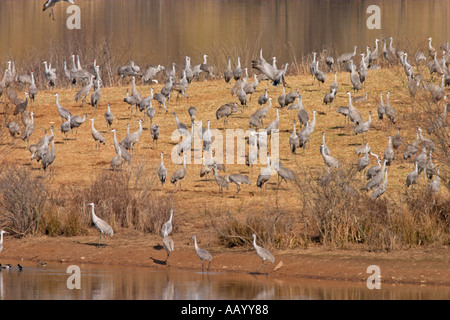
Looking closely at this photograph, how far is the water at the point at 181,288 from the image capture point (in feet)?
41.4

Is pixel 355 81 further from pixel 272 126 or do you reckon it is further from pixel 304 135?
pixel 304 135

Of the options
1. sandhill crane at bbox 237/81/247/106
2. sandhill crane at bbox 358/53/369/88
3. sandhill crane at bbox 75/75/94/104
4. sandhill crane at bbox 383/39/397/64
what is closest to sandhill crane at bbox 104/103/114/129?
sandhill crane at bbox 75/75/94/104

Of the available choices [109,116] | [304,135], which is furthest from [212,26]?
[304,135]

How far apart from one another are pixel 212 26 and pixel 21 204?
47083 millimetres

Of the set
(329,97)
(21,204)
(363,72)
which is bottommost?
(21,204)

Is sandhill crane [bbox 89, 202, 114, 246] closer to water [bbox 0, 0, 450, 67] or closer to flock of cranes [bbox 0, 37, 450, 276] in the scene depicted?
flock of cranes [bbox 0, 37, 450, 276]

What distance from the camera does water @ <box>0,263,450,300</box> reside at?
41.4 ft

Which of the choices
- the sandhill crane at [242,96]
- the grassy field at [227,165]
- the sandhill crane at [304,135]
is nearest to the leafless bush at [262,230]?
the grassy field at [227,165]

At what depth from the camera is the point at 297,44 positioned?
53750 mm

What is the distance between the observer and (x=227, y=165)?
76.6ft
